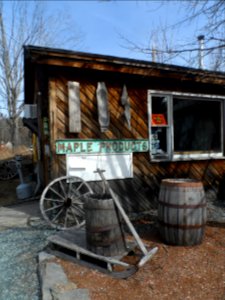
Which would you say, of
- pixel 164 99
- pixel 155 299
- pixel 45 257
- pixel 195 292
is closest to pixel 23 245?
pixel 45 257

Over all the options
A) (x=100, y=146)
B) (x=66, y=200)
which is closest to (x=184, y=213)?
(x=66, y=200)

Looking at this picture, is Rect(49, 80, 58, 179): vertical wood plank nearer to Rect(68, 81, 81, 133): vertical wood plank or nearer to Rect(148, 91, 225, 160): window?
Rect(68, 81, 81, 133): vertical wood plank

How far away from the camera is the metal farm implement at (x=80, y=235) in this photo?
311 centimetres

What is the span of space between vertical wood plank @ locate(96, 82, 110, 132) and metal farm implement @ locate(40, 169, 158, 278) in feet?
3.93

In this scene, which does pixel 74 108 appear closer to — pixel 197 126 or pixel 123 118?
pixel 123 118

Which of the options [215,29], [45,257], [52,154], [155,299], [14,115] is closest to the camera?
[155,299]

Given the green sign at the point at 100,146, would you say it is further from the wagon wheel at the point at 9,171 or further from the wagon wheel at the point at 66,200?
the wagon wheel at the point at 9,171

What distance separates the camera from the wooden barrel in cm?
322

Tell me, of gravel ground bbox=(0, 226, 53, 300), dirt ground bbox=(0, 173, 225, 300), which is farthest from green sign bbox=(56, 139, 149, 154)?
dirt ground bbox=(0, 173, 225, 300)

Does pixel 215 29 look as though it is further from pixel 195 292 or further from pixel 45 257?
pixel 45 257

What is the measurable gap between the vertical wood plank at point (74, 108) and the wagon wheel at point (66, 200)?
955 millimetres

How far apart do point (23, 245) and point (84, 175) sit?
171 centimetres

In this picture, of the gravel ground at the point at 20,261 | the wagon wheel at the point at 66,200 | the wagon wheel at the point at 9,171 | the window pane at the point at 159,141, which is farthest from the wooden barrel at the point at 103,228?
the wagon wheel at the point at 9,171

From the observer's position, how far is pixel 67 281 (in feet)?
9.29
